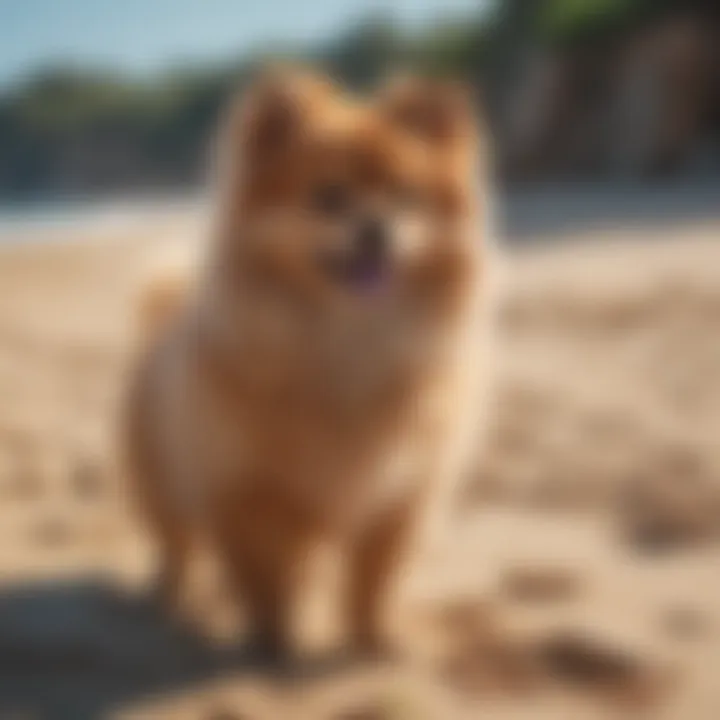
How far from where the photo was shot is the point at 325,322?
2.01 meters

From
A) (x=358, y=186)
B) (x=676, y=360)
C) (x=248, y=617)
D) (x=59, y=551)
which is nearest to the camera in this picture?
(x=358, y=186)

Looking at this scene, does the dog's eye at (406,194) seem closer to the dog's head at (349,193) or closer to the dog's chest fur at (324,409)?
the dog's head at (349,193)

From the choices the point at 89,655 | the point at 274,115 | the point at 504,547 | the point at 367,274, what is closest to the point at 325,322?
the point at 367,274

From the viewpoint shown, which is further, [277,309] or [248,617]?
[248,617]

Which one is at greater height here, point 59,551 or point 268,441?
point 59,551

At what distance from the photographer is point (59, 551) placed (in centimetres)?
267

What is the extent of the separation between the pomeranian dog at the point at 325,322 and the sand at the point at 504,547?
0.26 metres

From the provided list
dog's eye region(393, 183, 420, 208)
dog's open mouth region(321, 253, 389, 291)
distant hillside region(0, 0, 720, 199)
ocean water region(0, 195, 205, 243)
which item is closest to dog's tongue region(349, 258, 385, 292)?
dog's open mouth region(321, 253, 389, 291)

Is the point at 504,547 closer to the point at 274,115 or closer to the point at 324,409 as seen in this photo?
the point at 324,409

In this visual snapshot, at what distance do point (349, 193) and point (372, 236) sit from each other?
9 cm

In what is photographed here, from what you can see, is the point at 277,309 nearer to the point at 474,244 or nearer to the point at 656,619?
the point at 474,244

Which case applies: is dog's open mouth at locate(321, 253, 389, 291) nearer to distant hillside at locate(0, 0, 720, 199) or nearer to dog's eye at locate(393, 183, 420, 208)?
dog's eye at locate(393, 183, 420, 208)

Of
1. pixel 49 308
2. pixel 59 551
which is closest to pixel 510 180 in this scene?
pixel 49 308

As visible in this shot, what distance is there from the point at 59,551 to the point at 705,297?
8.19 ft
